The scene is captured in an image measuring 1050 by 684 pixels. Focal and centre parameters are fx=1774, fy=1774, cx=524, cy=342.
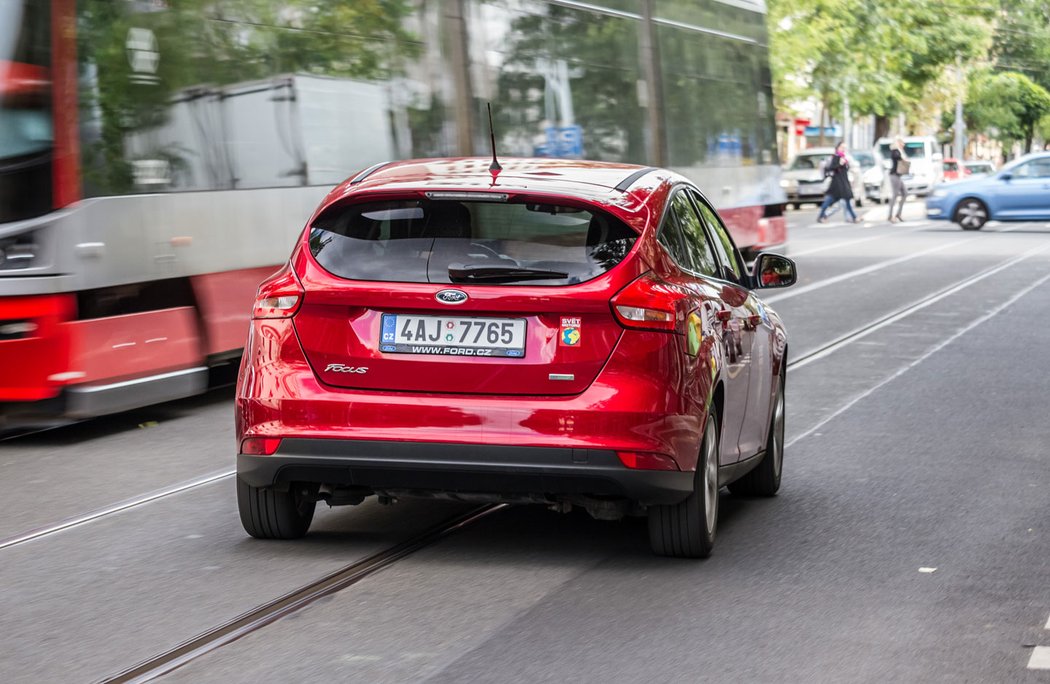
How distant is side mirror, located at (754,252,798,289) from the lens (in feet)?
25.5

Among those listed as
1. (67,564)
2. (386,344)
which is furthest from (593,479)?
(67,564)

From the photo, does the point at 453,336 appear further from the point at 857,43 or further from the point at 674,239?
the point at 857,43

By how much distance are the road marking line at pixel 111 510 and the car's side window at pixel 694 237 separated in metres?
2.70

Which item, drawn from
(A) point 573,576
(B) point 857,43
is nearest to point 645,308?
(A) point 573,576

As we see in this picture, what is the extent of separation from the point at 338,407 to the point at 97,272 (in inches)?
172

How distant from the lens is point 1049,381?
12.6 metres

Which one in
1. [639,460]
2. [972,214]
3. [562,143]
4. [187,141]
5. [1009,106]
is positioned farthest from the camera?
[1009,106]

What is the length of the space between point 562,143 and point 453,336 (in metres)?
11.2

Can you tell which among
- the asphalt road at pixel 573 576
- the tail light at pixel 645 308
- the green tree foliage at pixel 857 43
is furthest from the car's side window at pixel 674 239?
the green tree foliage at pixel 857 43

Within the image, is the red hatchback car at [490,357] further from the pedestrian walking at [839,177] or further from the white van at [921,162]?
the white van at [921,162]

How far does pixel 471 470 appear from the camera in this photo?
604 centimetres

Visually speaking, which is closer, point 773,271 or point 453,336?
point 453,336

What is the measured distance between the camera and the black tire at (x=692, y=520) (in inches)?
249

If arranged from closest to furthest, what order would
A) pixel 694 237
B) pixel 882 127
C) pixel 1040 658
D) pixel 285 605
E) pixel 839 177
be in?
pixel 1040 658
pixel 285 605
pixel 694 237
pixel 839 177
pixel 882 127
